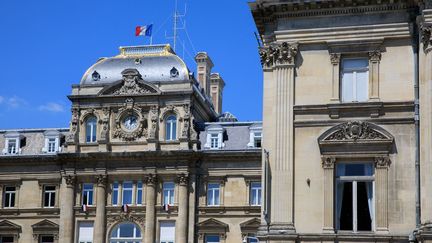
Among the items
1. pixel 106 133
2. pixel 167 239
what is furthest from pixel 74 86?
pixel 167 239

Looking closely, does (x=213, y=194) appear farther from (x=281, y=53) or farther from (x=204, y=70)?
(x=281, y=53)

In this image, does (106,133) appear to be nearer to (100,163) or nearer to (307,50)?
(100,163)

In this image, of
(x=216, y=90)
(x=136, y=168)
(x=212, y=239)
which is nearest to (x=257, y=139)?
(x=212, y=239)

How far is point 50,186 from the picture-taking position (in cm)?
6838

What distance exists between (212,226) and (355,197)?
33.4 metres

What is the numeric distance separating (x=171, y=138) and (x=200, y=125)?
2.87m

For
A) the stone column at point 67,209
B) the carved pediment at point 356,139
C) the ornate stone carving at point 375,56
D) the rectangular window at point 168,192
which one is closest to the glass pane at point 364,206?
the carved pediment at point 356,139

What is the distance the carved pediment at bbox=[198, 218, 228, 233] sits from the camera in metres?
64.5

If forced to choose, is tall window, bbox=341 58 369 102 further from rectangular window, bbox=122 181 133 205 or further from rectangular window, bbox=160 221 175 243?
rectangular window, bbox=122 181 133 205

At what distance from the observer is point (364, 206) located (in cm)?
3192

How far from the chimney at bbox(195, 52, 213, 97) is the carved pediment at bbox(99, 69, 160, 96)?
8991mm

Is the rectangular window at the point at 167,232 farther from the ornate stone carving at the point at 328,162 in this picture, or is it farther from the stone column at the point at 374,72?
the stone column at the point at 374,72

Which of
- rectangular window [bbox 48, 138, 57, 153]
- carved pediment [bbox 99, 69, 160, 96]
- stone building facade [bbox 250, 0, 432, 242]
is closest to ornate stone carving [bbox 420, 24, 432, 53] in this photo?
stone building facade [bbox 250, 0, 432, 242]

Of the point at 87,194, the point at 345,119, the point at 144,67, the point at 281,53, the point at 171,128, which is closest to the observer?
the point at 345,119
